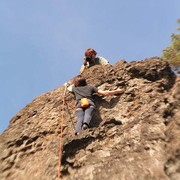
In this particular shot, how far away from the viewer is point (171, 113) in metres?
6.14

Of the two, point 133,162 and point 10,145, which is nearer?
point 133,162

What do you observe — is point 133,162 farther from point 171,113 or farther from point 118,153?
point 171,113

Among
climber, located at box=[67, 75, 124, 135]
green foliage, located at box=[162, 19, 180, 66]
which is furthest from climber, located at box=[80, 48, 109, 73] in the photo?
green foliage, located at box=[162, 19, 180, 66]

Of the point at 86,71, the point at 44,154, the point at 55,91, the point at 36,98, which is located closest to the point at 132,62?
the point at 86,71

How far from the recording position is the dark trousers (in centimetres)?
745

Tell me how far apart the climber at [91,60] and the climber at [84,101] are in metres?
2.13

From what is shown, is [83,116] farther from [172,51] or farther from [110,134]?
[172,51]

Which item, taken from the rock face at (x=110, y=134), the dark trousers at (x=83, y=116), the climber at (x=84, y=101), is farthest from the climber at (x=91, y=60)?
the dark trousers at (x=83, y=116)

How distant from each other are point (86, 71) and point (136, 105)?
331cm

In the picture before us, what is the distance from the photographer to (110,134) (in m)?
6.96

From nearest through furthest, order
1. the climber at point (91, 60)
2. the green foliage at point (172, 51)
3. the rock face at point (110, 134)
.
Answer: the rock face at point (110, 134) < the climber at point (91, 60) < the green foliage at point (172, 51)

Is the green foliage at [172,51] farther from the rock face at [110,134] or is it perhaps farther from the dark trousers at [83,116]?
the dark trousers at [83,116]

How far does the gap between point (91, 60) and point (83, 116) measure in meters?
3.79

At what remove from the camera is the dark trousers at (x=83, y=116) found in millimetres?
7453
